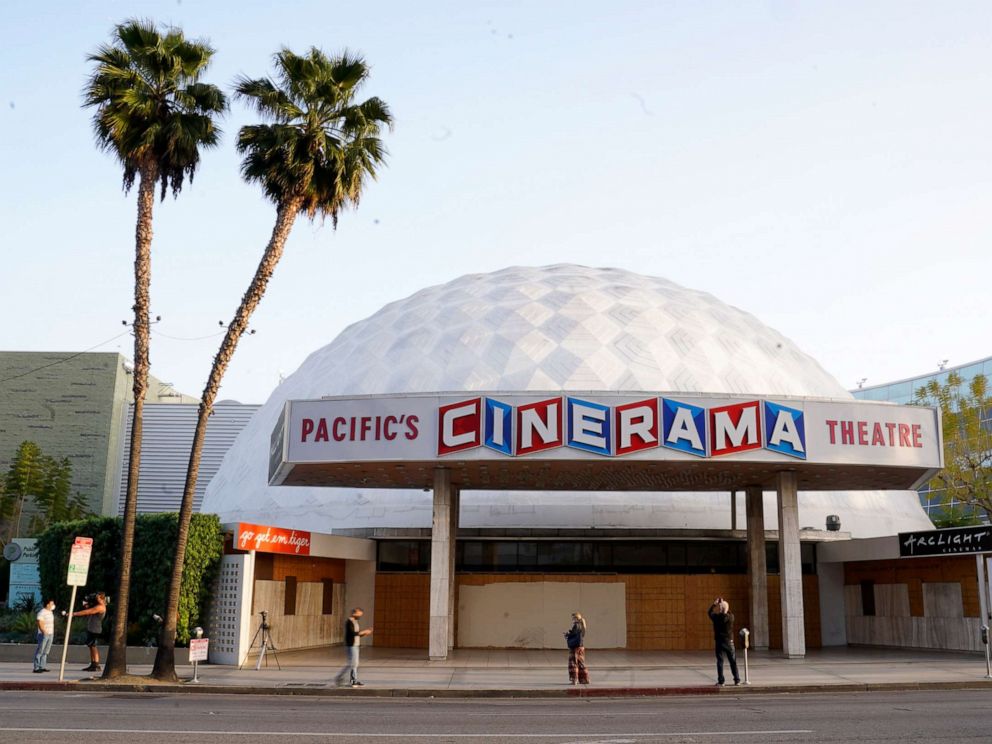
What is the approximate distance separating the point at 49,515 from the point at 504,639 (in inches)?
1327

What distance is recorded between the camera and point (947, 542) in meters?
26.8

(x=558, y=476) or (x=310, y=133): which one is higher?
(x=310, y=133)

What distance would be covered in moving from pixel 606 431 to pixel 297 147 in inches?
367

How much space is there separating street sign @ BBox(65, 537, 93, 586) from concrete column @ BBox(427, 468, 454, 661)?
8.09 m

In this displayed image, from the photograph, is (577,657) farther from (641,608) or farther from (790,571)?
(641,608)

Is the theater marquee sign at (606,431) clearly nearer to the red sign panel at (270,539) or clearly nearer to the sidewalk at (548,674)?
the red sign panel at (270,539)

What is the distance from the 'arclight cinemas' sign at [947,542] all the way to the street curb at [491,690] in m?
7.24

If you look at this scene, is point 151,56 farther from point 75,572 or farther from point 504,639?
point 504,639

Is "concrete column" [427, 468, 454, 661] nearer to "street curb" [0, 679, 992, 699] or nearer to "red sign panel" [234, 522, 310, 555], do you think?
"red sign panel" [234, 522, 310, 555]

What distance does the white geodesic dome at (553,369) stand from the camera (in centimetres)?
3197

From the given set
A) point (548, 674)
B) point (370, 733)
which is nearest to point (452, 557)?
point (548, 674)

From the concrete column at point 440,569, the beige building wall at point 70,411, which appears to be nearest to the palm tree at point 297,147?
the concrete column at point 440,569

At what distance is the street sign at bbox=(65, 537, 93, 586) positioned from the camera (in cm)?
2045

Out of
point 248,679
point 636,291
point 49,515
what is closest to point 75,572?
point 248,679
